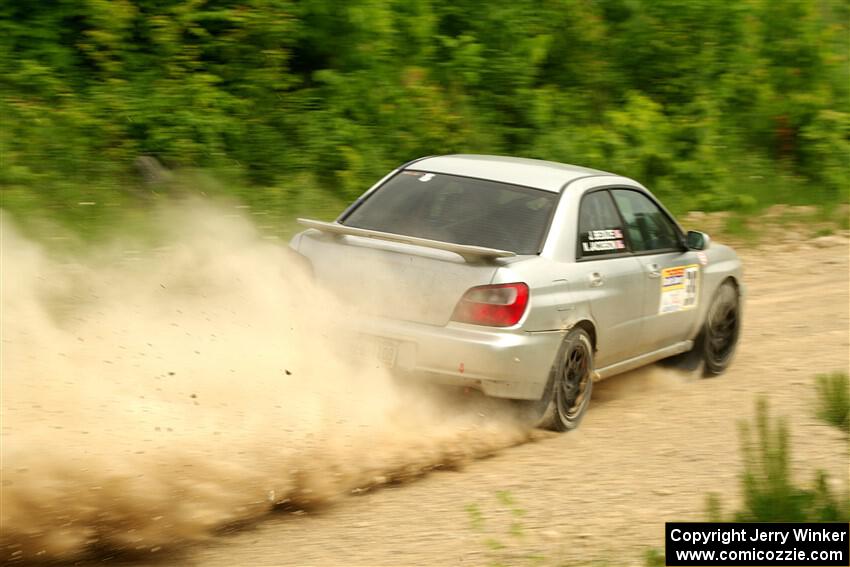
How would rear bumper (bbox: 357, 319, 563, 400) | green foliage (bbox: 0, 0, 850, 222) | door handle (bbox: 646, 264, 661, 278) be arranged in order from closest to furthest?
rear bumper (bbox: 357, 319, 563, 400)
door handle (bbox: 646, 264, 661, 278)
green foliage (bbox: 0, 0, 850, 222)

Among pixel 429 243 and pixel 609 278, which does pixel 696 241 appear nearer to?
pixel 609 278

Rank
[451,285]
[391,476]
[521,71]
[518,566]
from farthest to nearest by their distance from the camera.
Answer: [521,71] < [451,285] < [391,476] < [518,566]

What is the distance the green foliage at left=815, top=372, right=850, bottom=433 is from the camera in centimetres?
553

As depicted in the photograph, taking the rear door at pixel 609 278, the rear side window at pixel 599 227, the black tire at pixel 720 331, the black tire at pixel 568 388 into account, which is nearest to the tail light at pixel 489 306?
the black tire at pixel 568 388

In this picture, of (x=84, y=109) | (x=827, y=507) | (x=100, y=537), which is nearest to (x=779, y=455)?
(x=827, y=507)

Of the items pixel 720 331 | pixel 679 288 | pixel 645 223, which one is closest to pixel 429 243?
pixel 645 223

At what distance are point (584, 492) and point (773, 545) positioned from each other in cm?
144

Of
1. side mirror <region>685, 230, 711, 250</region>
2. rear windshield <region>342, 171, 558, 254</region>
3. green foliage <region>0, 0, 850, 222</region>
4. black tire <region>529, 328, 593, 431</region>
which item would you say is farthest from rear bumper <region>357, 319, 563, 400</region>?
green foliage <region>0, 0, 850, 222</region>

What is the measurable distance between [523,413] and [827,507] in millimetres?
2407

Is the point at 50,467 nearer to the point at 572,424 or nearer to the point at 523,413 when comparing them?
the point at 523,413

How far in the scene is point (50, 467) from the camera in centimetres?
453

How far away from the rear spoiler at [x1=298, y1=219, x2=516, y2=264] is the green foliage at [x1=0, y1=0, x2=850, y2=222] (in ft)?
15.3

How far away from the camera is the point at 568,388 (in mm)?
6918

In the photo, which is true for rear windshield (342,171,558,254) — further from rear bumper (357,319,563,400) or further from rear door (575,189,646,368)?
rear bumper (357,319,563,400)
